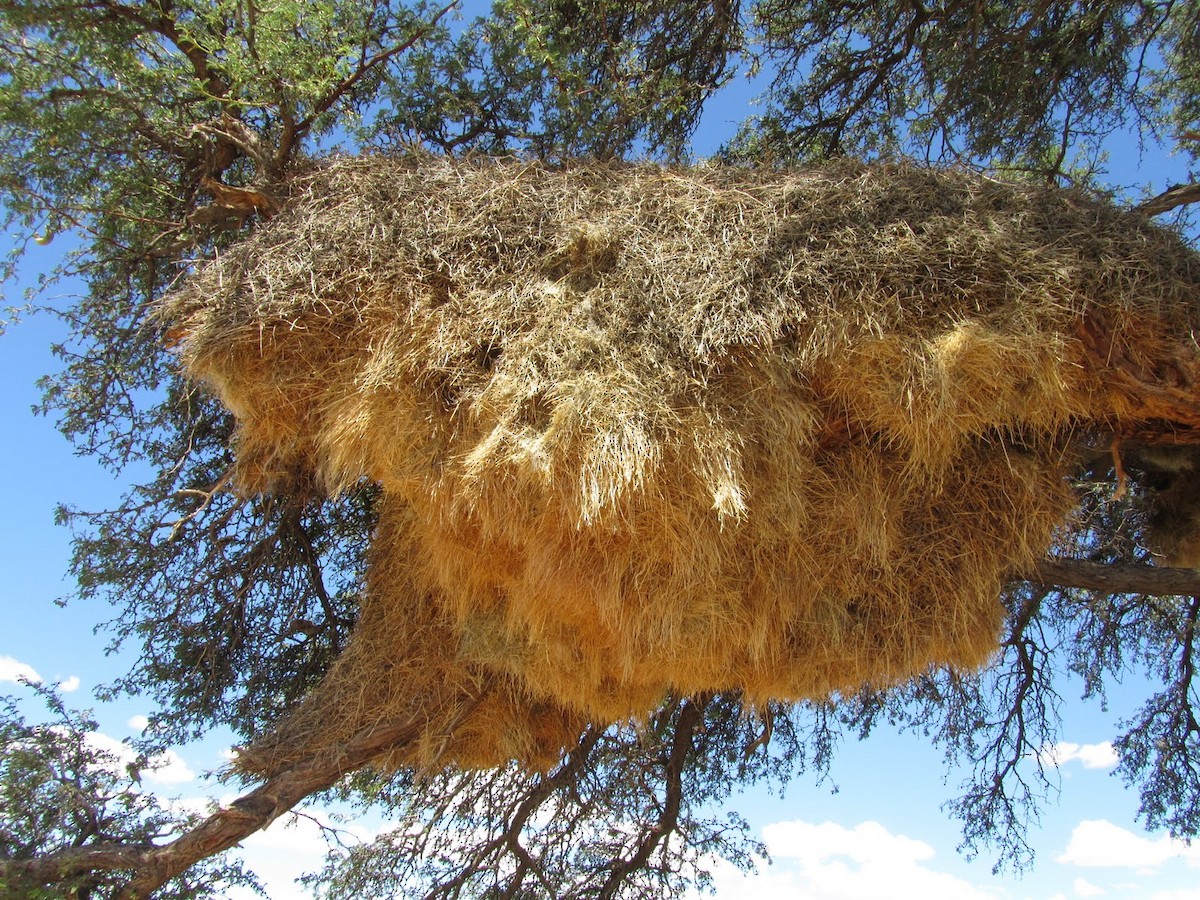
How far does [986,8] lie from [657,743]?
5503mm

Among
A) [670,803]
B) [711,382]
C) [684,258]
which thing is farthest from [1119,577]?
[670,803]

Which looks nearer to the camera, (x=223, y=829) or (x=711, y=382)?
(x=711, y=382)

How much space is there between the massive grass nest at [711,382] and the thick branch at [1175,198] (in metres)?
0.99

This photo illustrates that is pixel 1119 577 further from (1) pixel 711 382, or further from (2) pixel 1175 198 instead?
(1) pixel 711 382

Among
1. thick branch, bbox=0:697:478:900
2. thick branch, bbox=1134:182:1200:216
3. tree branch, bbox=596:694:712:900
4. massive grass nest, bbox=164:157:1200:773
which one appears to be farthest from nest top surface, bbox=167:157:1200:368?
tree branch, bbox=596:694:712:900

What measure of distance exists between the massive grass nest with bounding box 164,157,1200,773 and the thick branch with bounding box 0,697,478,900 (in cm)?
106

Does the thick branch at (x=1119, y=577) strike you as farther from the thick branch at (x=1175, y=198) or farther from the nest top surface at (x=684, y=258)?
the thick branch at (x=1175, y=198)

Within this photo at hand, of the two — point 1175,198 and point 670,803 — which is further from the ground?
point 1175,198

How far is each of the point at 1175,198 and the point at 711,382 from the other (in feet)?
10.7

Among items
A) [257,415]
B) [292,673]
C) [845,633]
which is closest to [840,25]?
[845,633]

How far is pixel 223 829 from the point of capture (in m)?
4.74

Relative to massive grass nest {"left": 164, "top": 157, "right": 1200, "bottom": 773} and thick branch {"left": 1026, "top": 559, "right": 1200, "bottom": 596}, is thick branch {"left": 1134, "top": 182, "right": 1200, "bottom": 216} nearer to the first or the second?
massive grass nest {"left": 164, "top": 157, "right": 1200, "bottom": 773}

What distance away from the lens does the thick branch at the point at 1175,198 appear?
17.6ft

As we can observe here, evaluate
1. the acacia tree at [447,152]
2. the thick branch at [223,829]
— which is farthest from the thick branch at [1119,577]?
the thick branch at [223,829]
